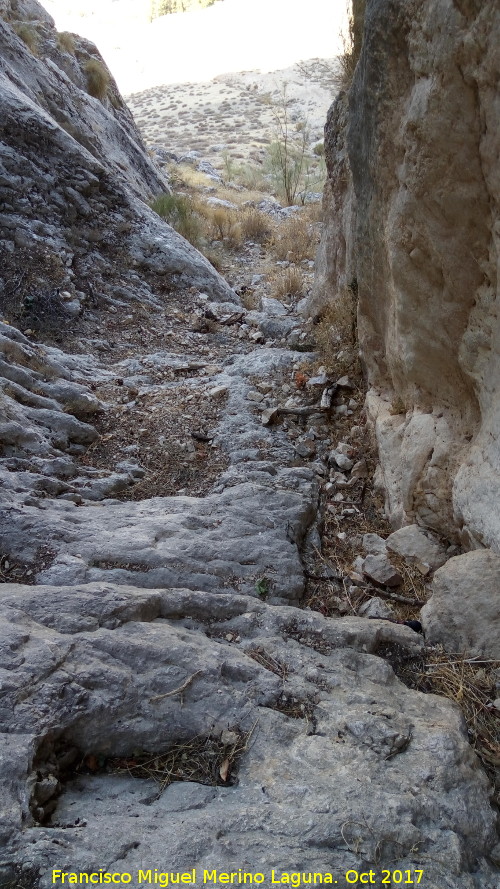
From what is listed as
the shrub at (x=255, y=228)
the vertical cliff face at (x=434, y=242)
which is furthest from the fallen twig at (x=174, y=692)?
the shrub at (x=255, y=228)

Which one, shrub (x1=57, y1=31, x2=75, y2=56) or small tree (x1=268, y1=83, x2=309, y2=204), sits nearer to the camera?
shrub (x1=57, y1=31, x2=75, y2=56)

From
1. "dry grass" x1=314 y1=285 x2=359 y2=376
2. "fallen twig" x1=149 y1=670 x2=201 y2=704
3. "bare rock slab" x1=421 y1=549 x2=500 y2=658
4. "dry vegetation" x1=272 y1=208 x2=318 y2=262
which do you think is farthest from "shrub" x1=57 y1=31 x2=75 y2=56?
"fallen twig" x1=149 y1=670 x2=201 y2=704

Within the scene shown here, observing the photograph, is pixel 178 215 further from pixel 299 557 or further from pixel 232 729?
pixel 232 729

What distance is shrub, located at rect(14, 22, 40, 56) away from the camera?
7.28 m

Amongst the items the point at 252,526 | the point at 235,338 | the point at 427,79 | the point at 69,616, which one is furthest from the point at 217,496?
the point at 235,338

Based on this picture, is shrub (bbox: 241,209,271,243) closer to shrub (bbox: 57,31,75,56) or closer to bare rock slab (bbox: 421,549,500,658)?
shrub (bbox: 57,31,75,56)

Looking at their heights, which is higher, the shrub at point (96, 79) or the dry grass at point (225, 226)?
the shrub at point (96, 79)

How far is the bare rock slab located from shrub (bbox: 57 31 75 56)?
890 centimetres

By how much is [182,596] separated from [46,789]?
2.67 feet

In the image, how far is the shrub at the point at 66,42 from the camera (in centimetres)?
788

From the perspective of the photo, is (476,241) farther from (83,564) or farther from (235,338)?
(235,338)

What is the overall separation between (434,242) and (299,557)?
4.92 ft

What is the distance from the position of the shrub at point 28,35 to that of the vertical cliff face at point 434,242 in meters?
6.20

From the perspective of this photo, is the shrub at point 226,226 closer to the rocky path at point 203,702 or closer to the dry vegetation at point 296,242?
the dry vegetation at point 296,242
